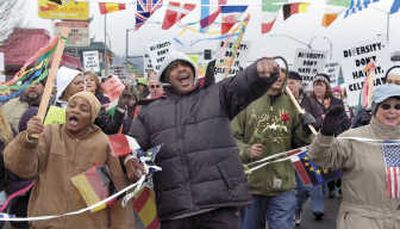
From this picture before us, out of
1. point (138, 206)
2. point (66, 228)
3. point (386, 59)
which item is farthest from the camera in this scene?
point (386, 59)

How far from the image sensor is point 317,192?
7.78 meters

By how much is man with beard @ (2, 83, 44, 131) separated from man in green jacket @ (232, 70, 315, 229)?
6.33ft

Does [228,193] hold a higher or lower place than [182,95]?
lower

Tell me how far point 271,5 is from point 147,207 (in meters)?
9.09

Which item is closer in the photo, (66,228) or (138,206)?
(66,228)

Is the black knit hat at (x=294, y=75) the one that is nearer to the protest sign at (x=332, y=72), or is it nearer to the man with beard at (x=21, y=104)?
the man with beard at (x=21, y=104)

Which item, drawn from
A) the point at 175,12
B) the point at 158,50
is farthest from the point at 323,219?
the point at 175,12

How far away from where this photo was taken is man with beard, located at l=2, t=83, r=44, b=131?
595 centimetres

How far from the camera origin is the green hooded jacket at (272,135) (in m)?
5.31

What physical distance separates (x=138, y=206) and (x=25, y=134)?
122 centimetres

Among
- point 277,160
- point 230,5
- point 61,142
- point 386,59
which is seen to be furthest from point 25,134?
point 230,5

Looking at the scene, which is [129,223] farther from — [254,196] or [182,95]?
[254,196]

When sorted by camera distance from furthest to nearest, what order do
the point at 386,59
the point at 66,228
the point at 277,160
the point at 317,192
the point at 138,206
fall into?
the point at 317,192
the point at 386,59
the point at 277,160
the point at 138,206
the point at 66,228

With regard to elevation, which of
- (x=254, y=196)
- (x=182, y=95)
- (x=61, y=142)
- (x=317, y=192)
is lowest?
(x=317, y=192)
